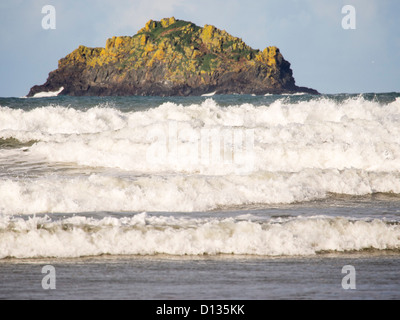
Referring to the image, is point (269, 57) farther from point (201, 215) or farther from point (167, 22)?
point (201, 215)

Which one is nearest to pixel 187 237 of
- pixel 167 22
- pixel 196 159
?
pixel 196 159

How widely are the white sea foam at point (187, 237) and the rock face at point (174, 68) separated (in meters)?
95.3

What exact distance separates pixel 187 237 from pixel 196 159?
7657 mm

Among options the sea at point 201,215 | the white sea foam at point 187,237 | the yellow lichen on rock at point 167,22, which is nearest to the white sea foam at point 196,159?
the sea at point 201,215

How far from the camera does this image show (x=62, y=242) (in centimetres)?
742

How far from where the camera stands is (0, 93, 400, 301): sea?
6137mm

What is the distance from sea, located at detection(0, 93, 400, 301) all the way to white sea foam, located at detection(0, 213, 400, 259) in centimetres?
2

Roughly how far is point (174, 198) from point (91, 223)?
2827 millimetres

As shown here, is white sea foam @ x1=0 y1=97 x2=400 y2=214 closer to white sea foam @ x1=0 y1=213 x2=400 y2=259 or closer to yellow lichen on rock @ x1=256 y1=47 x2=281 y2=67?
white sea foam @ x1=0 y1=213 x2=400 y2=259

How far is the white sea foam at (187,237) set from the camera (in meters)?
7.38

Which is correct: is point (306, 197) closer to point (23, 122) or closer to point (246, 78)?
point (23, 122)

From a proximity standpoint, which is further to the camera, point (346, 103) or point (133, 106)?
point (133, 106)
